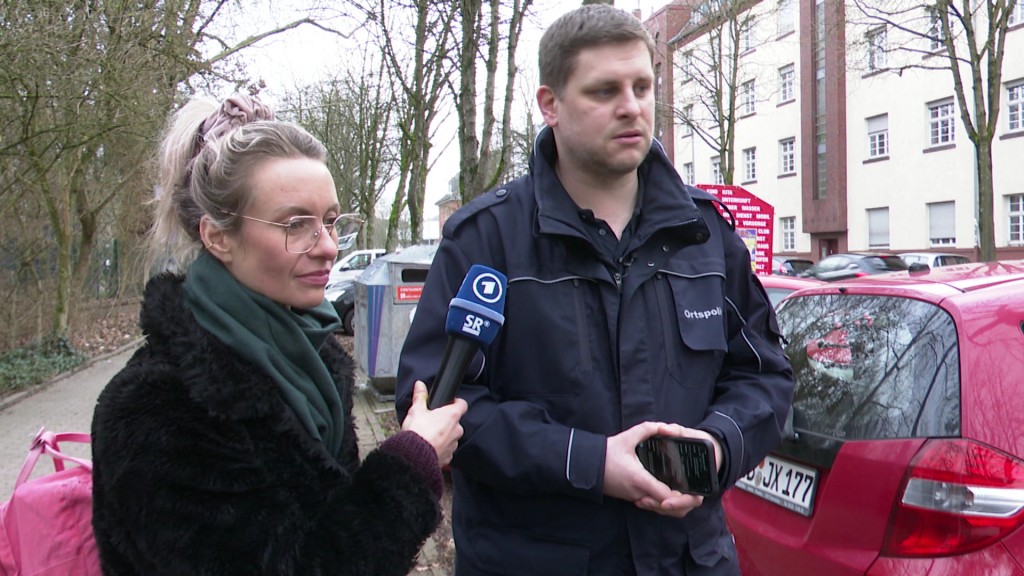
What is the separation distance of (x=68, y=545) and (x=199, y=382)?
1.75 ft

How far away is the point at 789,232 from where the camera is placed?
113 ft

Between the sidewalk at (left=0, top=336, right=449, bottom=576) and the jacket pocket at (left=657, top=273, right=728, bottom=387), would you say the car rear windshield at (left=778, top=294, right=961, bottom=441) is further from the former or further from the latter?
the sidewalk at (left=0, top=336, right=449, bottom=576)

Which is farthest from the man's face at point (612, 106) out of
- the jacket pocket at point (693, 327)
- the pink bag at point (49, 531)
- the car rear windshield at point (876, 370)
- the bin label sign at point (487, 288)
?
the pink bag at point (49, 531)

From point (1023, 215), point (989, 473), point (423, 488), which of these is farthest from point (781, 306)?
point (1023, 215)

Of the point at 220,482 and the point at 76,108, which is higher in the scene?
the point at 76,108

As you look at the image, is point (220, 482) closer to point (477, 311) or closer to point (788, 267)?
point (477, 311)

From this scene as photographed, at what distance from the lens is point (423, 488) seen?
1.54m

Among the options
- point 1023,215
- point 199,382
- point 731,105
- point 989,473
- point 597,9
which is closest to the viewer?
point 199,382

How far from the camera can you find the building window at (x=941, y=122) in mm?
25844

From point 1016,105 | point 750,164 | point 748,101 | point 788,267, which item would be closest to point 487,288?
point 788,267

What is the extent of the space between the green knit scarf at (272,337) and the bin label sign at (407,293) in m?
6.30

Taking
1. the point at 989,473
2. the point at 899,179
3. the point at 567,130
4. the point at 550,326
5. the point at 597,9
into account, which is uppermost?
the point at 899,179

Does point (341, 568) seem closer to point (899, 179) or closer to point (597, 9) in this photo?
point (597, 9)

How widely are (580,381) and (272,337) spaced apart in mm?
737
